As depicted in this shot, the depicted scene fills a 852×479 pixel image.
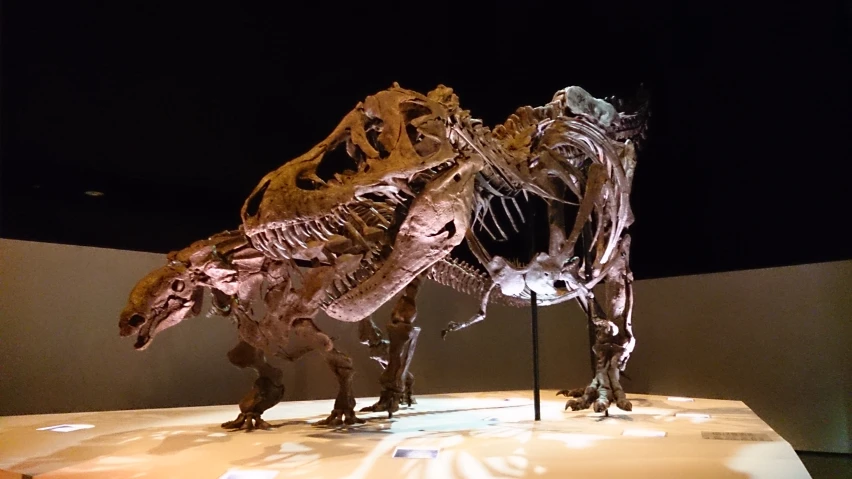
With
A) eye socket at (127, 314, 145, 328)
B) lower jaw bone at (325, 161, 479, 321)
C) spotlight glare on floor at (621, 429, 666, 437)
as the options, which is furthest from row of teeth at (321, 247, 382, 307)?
spotlight glare on floor at (621, 429, 666, 437)

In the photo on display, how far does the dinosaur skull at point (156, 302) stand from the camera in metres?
3.79

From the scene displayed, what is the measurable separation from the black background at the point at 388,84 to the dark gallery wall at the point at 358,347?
0.89ft

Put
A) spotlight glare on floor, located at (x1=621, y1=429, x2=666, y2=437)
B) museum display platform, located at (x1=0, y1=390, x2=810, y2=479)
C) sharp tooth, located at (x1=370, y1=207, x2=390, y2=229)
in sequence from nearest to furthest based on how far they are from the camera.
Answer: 1. museum display platform, located at (x1=0, y1=390, x2=810, y2=479)
2. spotlight glare on floor, located at (x1=621, y1=429, x2=666, y2=437)
3. sharp tooth, located at (x1=370, y1=207, x2=390, y2=229)

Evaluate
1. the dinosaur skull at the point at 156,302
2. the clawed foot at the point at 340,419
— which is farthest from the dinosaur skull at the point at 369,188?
the clawed foot at the point at 340,419

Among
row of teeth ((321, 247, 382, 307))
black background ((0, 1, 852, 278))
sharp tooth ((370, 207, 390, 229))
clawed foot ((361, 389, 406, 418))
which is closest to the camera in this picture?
row of teeth ((321, 247, 382, 307))

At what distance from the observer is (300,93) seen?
20.7 feet

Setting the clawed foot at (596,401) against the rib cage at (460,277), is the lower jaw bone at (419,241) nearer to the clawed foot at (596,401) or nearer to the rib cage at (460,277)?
the rib cage at (460,277)

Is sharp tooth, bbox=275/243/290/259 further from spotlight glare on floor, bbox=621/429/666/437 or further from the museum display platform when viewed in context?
spotlight glare on floor, bbox=621/429/666/437

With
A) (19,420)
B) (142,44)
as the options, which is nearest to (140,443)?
(19,420)

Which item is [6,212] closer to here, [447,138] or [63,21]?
[63,21]

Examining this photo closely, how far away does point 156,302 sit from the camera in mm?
3855

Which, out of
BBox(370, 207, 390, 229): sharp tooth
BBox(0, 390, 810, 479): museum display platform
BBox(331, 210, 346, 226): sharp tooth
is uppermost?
BBox(370, 207, 390, 229): sharp tooth

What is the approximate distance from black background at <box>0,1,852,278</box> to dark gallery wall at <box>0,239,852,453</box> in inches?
10.7

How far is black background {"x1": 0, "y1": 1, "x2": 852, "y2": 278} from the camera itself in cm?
539
